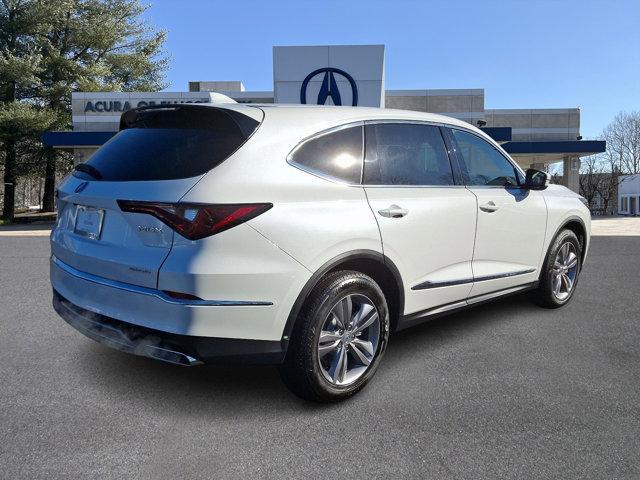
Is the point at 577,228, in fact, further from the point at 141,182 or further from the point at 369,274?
the point at 141,182

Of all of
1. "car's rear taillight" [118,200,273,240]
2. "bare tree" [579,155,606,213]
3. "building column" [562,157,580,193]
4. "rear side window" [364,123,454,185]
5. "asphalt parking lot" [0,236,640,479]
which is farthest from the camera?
"bare tree" [579,155,606,213]

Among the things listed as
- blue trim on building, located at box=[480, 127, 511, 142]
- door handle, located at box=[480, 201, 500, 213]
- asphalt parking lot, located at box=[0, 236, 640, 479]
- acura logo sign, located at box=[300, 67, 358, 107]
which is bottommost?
asphalt parking lot, located at box=[0, 236, 640, 479]

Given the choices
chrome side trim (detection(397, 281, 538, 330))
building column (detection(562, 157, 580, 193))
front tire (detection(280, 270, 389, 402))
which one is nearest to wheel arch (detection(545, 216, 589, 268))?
chrome side trim (detection(397, 281, 538, 330))

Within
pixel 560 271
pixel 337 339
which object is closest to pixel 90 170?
pixel 337 339

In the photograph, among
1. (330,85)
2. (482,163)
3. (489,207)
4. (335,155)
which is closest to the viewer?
(335,155)

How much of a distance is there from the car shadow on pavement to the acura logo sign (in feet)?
51.4

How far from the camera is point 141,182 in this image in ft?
9.26

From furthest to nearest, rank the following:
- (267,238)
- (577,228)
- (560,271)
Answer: (577,228), (560,271), (267,238)

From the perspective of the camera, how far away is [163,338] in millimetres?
2699

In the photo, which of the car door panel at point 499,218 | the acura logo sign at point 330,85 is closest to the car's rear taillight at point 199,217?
the car door panel at point 499,218

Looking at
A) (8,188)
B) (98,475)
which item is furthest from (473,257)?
(8,188)

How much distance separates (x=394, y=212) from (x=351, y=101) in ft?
54.0

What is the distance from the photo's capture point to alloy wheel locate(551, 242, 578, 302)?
5.23 meters

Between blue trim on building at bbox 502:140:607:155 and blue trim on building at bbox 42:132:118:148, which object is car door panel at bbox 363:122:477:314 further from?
blue trim on building at bbox 502:140:607:155
